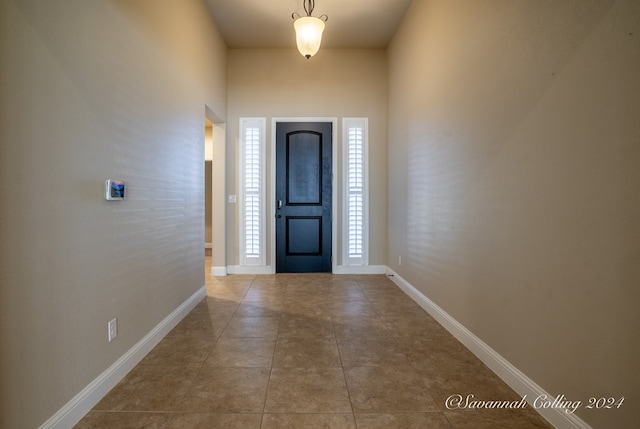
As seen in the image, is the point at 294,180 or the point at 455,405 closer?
the point at 455,405

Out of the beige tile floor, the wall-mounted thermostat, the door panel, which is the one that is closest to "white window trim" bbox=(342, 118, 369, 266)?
the door panel

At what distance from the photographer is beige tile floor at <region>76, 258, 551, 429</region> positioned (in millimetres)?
1673

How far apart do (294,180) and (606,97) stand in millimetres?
3857

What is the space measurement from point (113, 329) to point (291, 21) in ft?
12.3

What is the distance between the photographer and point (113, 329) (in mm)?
1988

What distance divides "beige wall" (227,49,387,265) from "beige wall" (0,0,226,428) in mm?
1891

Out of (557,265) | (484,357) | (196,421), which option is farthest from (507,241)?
(196,421)

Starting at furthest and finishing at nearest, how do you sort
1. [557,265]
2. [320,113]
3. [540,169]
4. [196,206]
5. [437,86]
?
[320,113] → [196,206] → [437,86] → [540,169] → [557,265]

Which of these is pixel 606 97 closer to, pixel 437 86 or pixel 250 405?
pixel 437 86

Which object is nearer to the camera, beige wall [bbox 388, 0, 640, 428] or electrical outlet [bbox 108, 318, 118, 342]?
beige wall [bbox 388, 0, 640, 428]

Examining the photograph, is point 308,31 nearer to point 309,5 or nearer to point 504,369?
point 309,5

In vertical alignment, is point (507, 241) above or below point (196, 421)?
above

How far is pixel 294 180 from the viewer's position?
4.90m

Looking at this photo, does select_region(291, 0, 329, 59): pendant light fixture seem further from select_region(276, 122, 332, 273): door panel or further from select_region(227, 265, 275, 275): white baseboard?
select_region(227, 265, 275, 275): white baseboard
